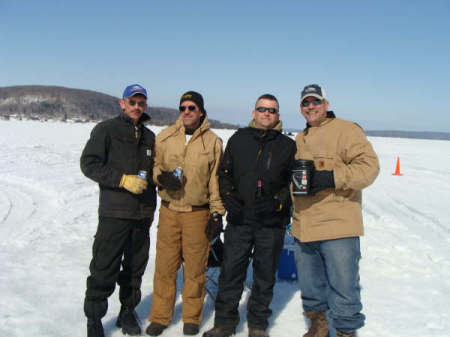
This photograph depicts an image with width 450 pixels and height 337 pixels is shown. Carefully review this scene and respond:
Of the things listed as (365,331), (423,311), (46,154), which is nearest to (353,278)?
(365,331)

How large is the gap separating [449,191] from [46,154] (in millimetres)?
15865

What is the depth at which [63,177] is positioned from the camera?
11.0 m

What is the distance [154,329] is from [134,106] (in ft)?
6.83

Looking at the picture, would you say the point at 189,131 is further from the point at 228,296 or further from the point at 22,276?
the point at 22,276

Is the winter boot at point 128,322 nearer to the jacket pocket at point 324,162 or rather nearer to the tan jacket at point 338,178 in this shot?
the tan jacket at point 338,178

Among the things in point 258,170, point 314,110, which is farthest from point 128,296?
point 314,110

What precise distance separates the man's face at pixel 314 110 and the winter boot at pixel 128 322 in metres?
2.44

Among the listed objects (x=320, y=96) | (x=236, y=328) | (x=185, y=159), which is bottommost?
(x=236, y=328)

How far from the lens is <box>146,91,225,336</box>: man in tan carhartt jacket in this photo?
3.27 m

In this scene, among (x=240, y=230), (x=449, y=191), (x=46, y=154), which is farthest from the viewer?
(x=46, y=154)

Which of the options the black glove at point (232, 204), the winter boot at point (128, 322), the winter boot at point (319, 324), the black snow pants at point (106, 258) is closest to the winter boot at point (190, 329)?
the winter boot at point (128, 322)

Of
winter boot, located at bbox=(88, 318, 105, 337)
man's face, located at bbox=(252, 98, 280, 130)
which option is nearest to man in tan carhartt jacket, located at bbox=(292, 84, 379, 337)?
man's face, located at bbox=(252, 98, 280, 130)

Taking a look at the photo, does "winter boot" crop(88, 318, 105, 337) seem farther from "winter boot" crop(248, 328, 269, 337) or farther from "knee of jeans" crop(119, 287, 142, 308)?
"winter boot" crop(248, 328, 269, 337)

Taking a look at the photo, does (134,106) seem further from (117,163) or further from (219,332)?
(219,332)
